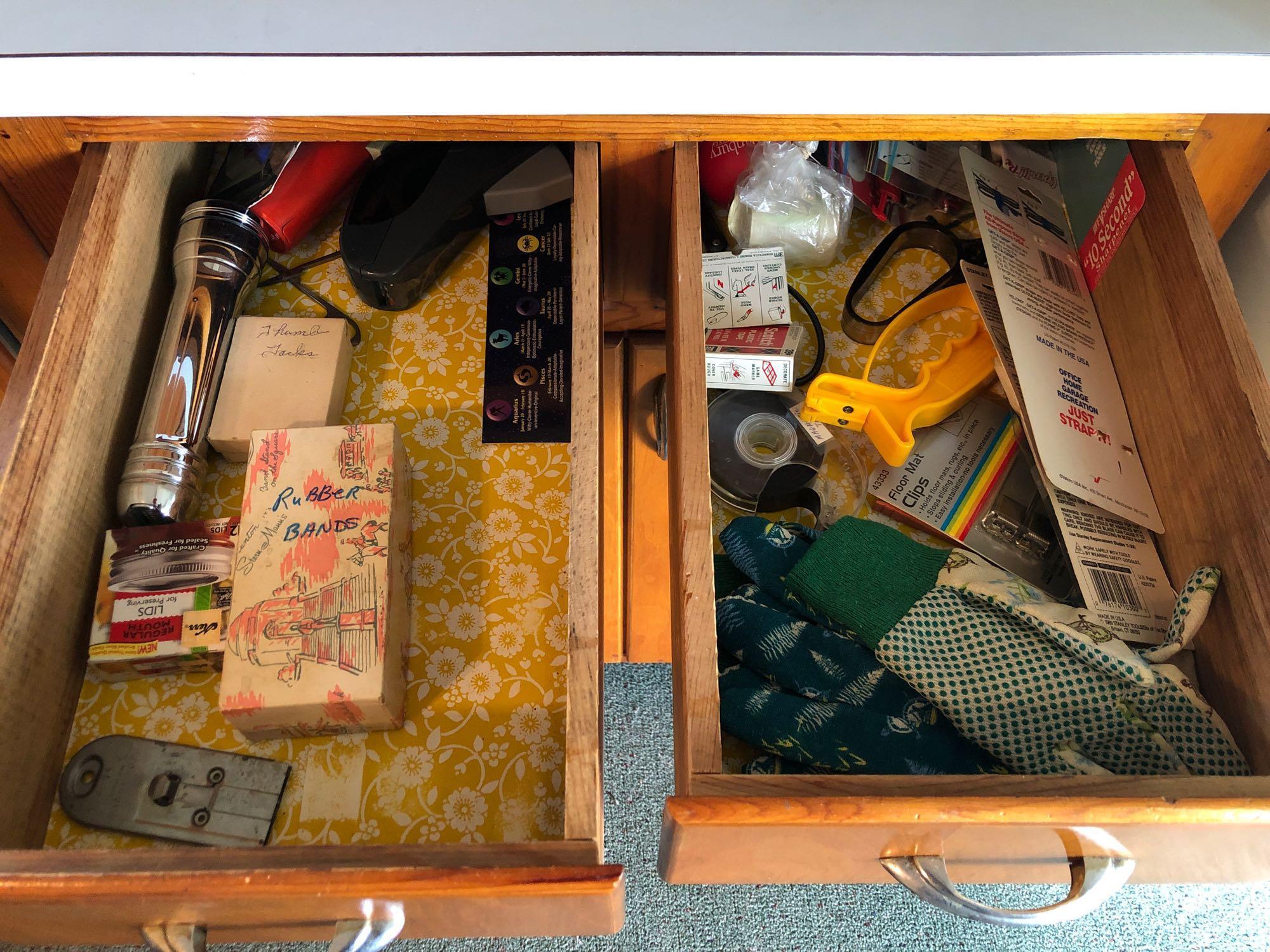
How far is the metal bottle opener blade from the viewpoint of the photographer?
496 mm

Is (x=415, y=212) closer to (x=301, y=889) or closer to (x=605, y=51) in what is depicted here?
(x=605, y=51)

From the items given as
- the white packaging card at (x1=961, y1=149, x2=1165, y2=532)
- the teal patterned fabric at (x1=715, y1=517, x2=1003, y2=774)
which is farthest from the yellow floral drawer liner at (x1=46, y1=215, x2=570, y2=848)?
the white packaging card at (x1=961, y1=149, x2=1165, y2=532)

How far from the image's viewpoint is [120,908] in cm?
40

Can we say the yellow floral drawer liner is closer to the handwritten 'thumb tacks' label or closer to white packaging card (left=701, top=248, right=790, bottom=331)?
the handwritten 'thumb tacks' label

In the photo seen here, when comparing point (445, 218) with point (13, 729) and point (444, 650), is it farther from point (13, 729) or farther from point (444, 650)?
point (13, 729)

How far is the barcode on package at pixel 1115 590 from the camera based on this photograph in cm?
55

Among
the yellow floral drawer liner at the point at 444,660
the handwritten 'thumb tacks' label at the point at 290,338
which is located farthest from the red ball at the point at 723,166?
the handwritten 'thumb tacks' label at the point at 290,338

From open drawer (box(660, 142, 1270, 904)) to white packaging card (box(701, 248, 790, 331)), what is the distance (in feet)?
0.21

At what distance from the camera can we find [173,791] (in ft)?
1.66

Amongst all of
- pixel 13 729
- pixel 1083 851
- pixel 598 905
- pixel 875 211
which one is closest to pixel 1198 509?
pixel 1083 851

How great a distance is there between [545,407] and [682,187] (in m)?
0.18

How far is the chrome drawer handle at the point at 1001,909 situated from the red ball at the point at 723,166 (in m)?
0.51

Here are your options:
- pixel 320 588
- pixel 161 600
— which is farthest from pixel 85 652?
pixel 320 588

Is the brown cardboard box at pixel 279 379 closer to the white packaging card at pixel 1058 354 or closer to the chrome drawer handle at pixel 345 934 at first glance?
the chrome drawer handle at pixel 345 934
